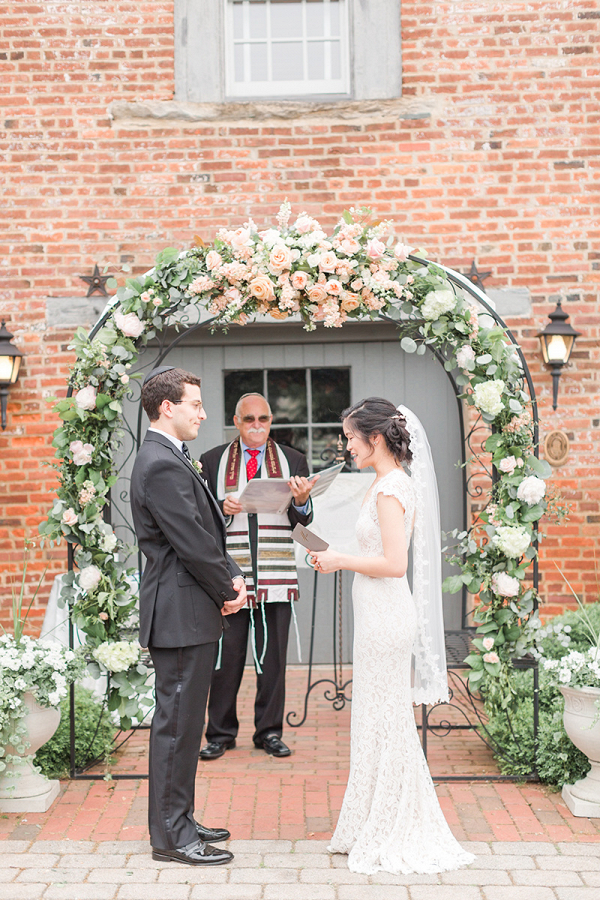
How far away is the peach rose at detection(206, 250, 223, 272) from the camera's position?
4105 mm

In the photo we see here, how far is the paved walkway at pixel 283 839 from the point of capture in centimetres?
322

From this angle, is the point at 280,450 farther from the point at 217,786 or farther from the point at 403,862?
the point at 403,862

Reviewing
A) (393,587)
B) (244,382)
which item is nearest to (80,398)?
(393,587)

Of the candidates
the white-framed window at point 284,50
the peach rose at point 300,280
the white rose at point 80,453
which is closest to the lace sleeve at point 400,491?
the peach rose at point 300,280

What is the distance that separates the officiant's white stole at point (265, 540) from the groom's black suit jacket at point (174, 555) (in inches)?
53.1

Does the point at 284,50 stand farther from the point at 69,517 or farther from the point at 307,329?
the point at 69,517

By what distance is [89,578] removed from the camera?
4.23 m

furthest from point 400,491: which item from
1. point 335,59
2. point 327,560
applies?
point 335,59

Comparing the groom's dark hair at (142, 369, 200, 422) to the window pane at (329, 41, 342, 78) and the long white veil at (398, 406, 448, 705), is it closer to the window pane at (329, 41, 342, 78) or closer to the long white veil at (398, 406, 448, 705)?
the long white veil at (398, 406, 448, 705)

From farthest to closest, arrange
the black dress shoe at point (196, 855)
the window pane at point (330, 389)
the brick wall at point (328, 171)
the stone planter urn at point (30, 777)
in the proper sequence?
the window pane at point (330, 389) → the brick wall at point (328, 171) → the stone planter urn at point (30, 777) → the black dress shoe at point (196, 855)

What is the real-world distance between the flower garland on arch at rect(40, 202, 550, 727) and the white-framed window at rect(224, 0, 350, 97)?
2500 millimetres

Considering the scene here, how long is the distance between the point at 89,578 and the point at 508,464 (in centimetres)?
211

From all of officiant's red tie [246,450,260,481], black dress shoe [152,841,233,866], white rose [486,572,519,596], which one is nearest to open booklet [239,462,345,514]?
officiant's red tie [246,450,260,481]

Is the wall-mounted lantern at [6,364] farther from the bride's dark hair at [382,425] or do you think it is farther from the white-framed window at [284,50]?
the bride's dark hair at [382,425]
